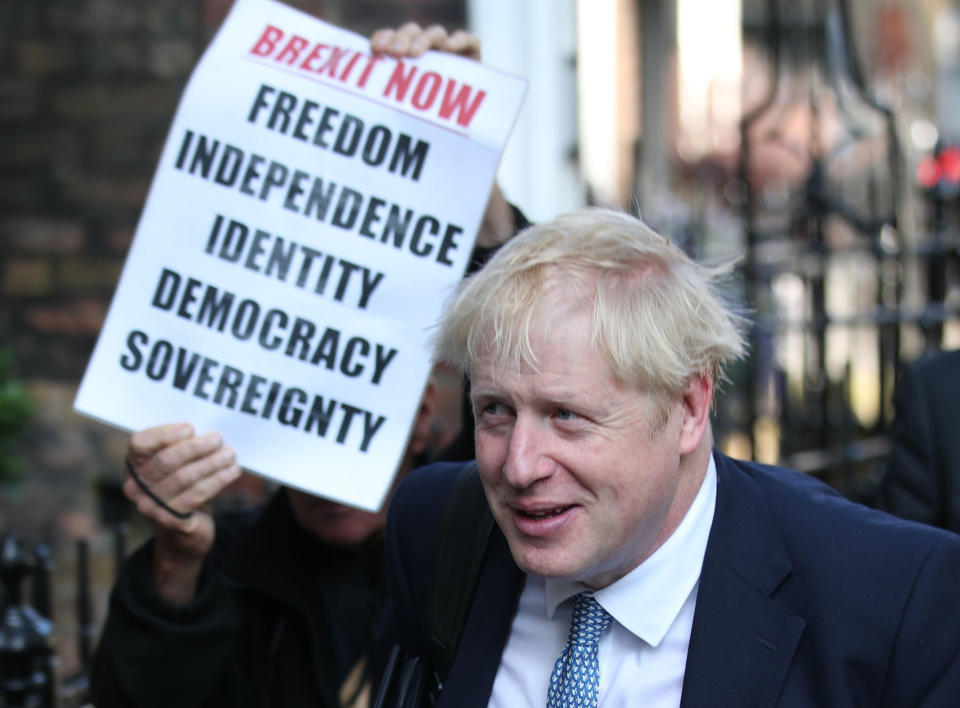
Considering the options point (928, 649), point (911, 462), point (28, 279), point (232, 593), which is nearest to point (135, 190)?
point (28, 279)

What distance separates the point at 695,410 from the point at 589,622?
0.38 m

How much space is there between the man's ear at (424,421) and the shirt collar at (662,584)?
0.97 meters

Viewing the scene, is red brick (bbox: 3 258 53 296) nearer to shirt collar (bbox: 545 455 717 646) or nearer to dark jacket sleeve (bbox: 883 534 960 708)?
shirt collar (bbox: 545 455 717 646)

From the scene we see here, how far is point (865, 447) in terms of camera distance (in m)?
5.91

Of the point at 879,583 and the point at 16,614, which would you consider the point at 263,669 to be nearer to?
the point at 16,614

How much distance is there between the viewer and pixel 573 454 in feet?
6.12

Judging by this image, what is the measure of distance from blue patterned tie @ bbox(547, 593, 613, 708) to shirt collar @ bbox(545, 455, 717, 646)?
3 centimetres

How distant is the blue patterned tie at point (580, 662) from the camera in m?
1.93

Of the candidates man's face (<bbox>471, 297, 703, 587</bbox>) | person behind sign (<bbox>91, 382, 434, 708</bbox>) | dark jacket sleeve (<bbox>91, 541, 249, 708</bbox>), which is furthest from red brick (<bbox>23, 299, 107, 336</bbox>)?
man's face (<bbox>471, 297, 703, 587</bbox>)

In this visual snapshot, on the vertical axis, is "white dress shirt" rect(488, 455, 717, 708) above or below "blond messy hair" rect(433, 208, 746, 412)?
below

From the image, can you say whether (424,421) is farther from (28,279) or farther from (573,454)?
(28,279)

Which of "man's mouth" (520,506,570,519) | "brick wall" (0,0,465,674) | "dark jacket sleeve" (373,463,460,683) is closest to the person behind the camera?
"man's mouth" (520,506,570,519)

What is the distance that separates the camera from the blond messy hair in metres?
1.85

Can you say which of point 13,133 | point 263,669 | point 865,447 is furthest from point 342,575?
point 865,447
